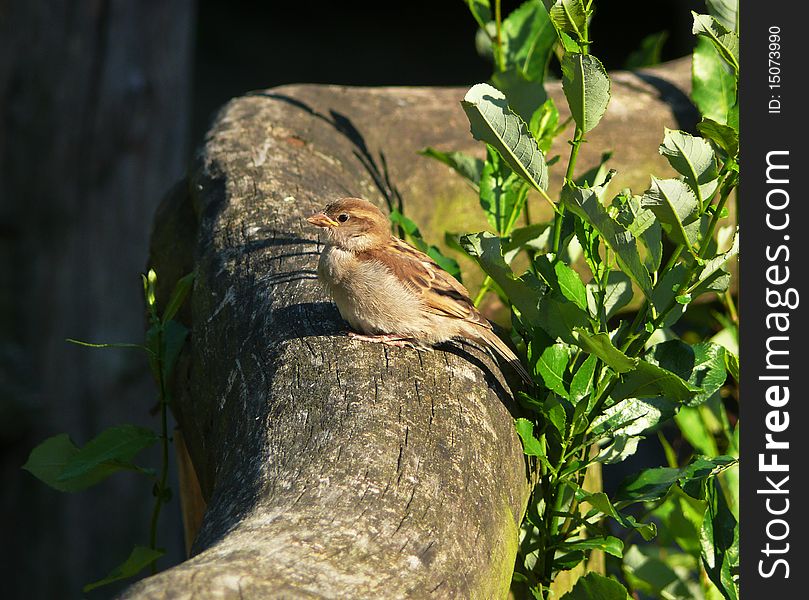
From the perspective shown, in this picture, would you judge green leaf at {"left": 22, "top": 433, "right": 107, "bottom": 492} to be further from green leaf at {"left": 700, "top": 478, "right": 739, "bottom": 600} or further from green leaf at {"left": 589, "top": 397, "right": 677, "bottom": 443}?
green leaf at {"left": 700, "top": 478, "right": 739, "bottom": 600}

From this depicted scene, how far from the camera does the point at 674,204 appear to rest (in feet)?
5.99

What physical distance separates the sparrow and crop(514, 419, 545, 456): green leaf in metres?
0.35

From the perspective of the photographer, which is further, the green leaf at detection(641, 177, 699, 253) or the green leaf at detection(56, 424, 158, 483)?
the green leaf at detection(56, 424, 158, 483)

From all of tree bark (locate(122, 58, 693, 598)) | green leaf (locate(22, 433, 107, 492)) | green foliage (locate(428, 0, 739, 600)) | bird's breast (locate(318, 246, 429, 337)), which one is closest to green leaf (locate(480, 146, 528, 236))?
green foliage (locate(428, 0, 739, 600))

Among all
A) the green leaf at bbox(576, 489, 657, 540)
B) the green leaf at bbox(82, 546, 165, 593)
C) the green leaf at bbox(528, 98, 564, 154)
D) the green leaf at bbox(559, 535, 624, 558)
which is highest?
the green leaf at bbox(528, 98, 564, 154)

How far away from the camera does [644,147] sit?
3449 mm

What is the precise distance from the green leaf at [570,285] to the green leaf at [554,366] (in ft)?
0.33

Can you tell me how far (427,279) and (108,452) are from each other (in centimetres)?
88

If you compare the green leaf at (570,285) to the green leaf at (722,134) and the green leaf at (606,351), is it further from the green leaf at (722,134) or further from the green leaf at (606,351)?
the green leaf at (722,134)

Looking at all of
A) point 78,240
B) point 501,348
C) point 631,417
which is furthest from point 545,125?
point 78,240

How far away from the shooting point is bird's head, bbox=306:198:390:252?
2588 mm

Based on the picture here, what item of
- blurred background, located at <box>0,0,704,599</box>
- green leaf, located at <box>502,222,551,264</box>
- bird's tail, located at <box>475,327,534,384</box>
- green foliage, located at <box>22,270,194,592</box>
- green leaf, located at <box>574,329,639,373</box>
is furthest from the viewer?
blurred background, located at <box>0,0,704,599</box>

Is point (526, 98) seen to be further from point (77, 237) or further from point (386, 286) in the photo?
point (77, 237)
